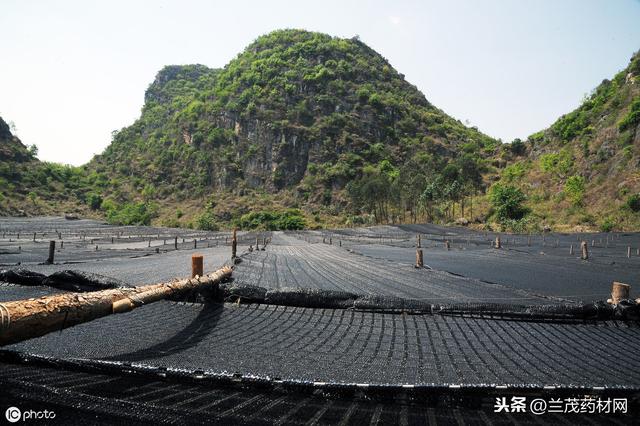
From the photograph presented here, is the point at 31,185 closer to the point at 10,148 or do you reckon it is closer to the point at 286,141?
the point at 10,148

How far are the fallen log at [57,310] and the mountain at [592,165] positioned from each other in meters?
27.8

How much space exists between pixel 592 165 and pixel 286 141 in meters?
41.1

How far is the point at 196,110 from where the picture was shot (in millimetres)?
72938

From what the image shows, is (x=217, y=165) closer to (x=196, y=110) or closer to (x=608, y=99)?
(x=196, y=110)

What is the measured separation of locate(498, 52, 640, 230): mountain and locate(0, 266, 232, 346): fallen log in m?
27.8

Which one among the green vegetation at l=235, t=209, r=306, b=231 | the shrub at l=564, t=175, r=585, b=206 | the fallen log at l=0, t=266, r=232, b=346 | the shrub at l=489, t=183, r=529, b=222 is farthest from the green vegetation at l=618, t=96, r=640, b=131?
the fallen log at l=0, t=266, r=232, b=346

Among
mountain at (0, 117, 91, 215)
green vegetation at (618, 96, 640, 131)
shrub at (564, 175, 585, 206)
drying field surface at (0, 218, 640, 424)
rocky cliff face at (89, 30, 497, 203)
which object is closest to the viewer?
drying field surface at (0, 218, 640, 424)

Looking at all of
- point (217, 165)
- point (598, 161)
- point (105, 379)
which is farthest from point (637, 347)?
point (217, 165)

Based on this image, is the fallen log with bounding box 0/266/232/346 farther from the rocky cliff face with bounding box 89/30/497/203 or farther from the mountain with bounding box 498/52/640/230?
the rocky cliff face with bounding box 89/30/497/203

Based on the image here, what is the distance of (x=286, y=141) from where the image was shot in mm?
61062

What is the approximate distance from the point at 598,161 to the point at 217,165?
164 ft

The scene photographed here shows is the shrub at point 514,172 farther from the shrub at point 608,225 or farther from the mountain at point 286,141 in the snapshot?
the shrub at point 608,225

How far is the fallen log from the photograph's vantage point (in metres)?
1.73

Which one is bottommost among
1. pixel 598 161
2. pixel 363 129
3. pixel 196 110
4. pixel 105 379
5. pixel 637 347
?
pixel 637 347
